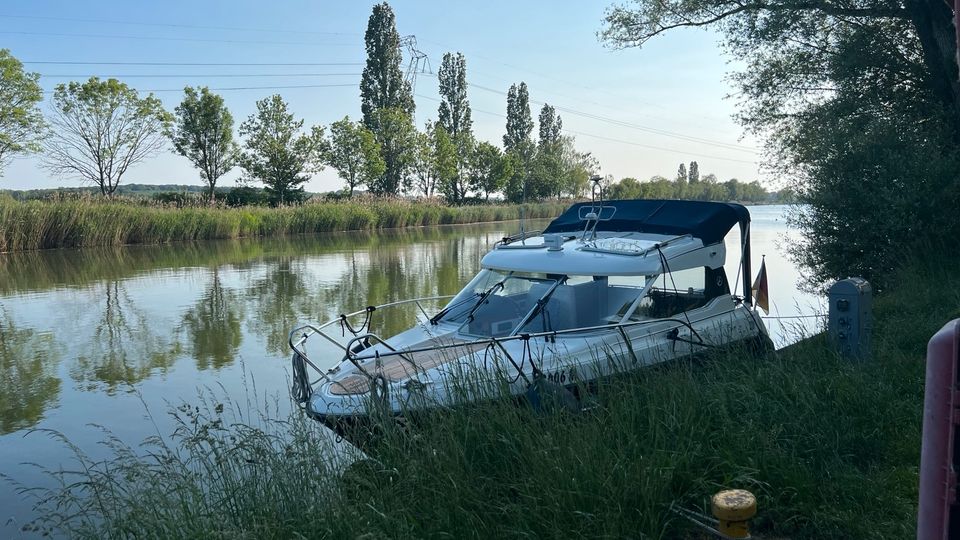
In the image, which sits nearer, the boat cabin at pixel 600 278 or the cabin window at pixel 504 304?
the boat cabin at pixel 600 278

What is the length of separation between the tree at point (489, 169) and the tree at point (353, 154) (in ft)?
53.4

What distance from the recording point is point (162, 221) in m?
32.1

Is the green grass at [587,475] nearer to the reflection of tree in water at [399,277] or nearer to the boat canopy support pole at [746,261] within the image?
the boat canopy support pole at [746,261]

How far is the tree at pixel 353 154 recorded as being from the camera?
52.1 metres

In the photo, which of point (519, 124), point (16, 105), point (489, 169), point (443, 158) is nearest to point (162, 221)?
point (16, 105)

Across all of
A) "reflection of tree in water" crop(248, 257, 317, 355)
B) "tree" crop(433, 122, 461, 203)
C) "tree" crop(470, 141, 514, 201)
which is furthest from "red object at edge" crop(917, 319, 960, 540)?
"tree" crop(470, 141, 514, 201)

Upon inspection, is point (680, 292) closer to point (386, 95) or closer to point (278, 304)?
point (278, 304)

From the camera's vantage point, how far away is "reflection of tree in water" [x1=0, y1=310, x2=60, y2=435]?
852 centimetres

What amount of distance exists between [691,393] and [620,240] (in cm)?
344

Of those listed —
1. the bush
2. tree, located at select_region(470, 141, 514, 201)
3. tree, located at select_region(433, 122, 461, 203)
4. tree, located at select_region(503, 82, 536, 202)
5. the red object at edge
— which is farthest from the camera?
tree, located at select_region(503, 82, 536, 202)

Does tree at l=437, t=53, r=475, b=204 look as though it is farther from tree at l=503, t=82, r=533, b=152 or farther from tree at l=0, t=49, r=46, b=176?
tree at l=0, t=49, r=46, b=176

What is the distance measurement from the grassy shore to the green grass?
26434 mm

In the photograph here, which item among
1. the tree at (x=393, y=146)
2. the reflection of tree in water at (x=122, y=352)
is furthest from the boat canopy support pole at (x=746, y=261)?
the tree at (x=393, y=146)

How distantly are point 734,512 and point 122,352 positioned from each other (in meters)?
10.3
